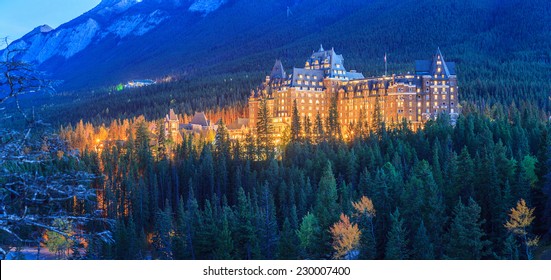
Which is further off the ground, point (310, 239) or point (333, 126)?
point (333, 126)

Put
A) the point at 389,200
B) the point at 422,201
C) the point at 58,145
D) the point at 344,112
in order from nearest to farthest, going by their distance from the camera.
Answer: the point at 58,145 → the point at 422,201 → the point at 389,200 → the point at 344,112

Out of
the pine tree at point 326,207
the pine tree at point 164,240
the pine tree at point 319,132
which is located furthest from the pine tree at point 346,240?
the pine tree at point 319,132

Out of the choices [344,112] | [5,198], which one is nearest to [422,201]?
[5,198]

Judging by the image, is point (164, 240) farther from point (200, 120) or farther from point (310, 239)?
point (200, 120)

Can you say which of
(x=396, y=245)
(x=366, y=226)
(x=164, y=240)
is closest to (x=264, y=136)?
(x=164, y=240)

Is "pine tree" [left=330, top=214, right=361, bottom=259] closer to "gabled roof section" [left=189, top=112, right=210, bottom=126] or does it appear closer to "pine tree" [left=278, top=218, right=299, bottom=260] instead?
"pine tree" [left=278, top=218, right=299, bottom=260]

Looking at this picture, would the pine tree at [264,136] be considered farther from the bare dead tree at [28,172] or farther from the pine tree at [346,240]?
the bare dead tree at [28,172]

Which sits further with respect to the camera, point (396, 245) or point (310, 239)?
point (310, 239)

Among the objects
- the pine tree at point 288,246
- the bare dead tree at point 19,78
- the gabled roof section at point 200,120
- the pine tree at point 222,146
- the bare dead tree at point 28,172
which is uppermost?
the bare dead tree at point 19,78

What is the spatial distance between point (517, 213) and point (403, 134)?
45.3 metres

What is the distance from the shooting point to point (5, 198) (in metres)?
12.9

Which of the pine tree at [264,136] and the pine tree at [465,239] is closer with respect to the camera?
the pine tree at [465,239]

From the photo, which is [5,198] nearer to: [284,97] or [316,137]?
[316,137]

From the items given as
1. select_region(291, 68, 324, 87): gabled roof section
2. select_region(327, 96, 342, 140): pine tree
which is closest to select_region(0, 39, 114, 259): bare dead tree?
select_region(327, 96, 342, 140): pine tree
